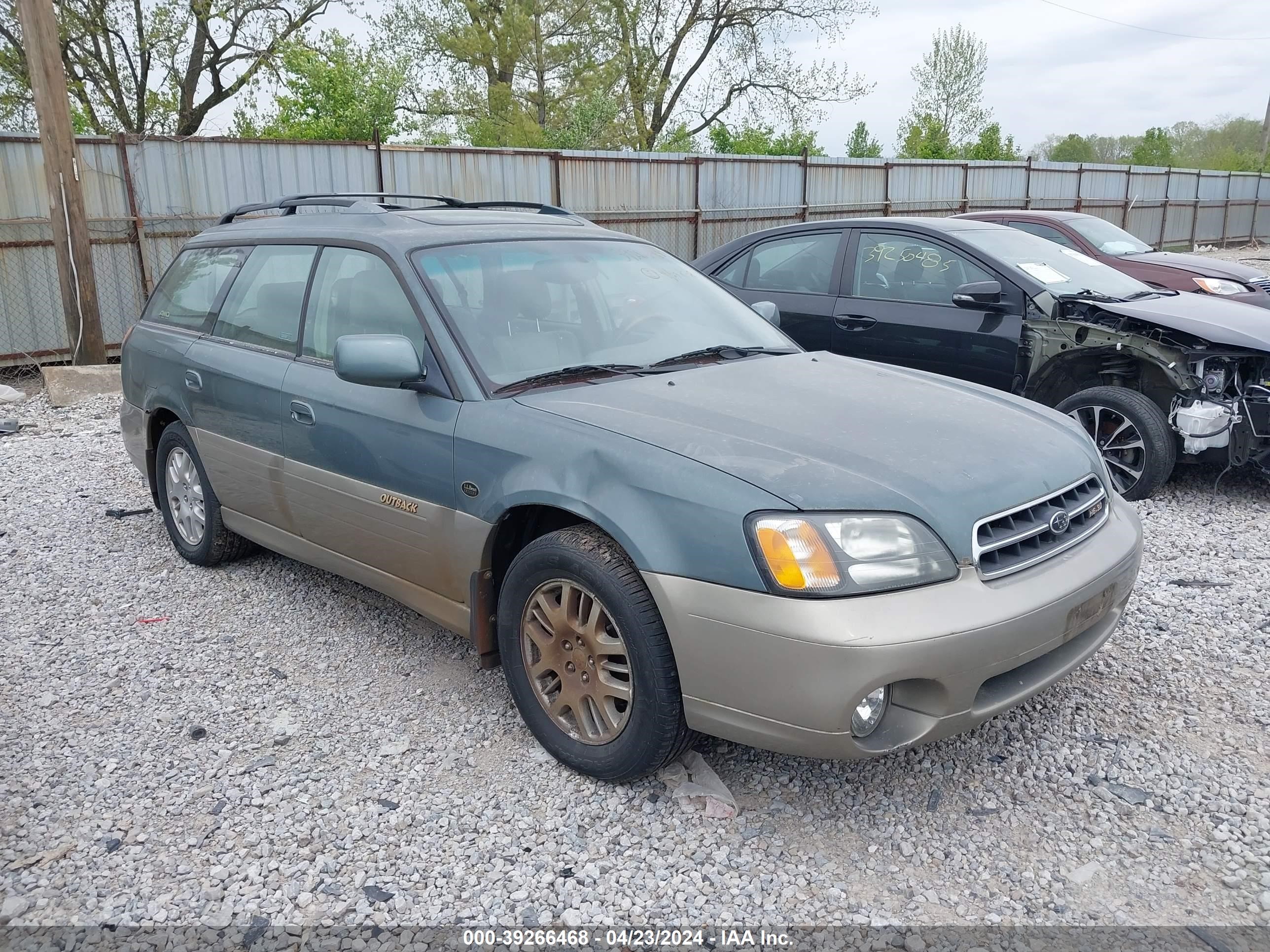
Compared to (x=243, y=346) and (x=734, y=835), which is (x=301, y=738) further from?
(x=243, y=346)

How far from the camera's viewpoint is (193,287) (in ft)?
15.5

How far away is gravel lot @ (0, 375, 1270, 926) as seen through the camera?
246cm

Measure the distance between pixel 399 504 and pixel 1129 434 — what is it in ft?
14.1

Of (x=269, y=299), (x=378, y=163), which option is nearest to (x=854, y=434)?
(x=269, y=299)

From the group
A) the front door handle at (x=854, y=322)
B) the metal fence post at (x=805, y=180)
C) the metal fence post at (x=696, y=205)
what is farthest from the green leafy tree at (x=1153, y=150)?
the front door handle at (x=854, y=322)

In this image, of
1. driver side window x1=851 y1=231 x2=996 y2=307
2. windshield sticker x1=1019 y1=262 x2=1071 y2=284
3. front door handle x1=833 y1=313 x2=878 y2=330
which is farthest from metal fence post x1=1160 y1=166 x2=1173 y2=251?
front door handle x1=833 y1=313 x2=878 y2=330

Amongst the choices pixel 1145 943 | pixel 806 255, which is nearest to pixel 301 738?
pixel 1145 943

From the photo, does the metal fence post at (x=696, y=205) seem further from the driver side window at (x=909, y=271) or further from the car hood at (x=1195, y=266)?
the driver side window at (x=909, y=271)

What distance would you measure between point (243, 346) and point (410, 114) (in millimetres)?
26408

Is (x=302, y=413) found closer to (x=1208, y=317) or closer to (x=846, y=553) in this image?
(x=846, y=553)

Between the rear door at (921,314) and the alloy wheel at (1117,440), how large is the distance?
50cm

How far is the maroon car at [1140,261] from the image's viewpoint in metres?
8.78

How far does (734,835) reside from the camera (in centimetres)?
270

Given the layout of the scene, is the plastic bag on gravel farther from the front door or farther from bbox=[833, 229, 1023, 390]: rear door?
bbox=[833, 229, 1023, 390]: rear door
